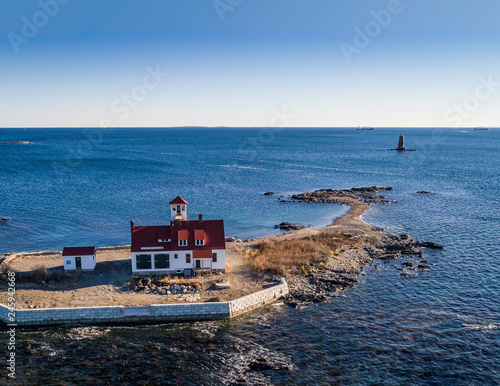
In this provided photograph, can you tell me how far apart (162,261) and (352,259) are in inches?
868

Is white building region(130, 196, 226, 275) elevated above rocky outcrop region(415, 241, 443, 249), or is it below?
above

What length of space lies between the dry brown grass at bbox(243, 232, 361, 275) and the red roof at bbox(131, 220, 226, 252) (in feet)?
17.0

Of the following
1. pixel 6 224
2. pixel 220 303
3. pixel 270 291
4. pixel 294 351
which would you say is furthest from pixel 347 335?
pixel 6 224

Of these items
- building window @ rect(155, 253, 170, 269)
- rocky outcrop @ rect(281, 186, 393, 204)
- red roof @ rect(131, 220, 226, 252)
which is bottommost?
building window @ rect(155, 253, 170, 269)

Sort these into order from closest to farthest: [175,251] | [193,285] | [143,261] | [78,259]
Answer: [193,285] < [143,261] < [175,251] < [78,259]

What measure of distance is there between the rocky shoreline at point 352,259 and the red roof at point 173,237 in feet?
28.7

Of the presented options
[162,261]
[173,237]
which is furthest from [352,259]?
[162,261]

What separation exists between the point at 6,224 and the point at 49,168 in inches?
2844

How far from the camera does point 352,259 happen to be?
4625 cm

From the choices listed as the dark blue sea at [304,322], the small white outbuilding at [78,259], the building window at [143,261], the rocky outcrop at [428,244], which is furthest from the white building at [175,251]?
the rocky outcrop at [428,244]

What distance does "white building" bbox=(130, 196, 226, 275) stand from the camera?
38.8 meters

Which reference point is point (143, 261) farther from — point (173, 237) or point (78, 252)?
point (78, 252)

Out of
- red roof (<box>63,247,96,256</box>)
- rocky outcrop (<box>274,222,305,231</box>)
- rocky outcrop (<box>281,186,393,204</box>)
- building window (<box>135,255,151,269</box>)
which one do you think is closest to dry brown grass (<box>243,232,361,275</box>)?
rocky outcrop (<box>274,222,305,231</box>)

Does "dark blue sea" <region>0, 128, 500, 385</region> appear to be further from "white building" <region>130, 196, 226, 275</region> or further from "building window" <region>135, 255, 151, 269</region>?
"building window" <region>135, 255, 151, 269</region>
